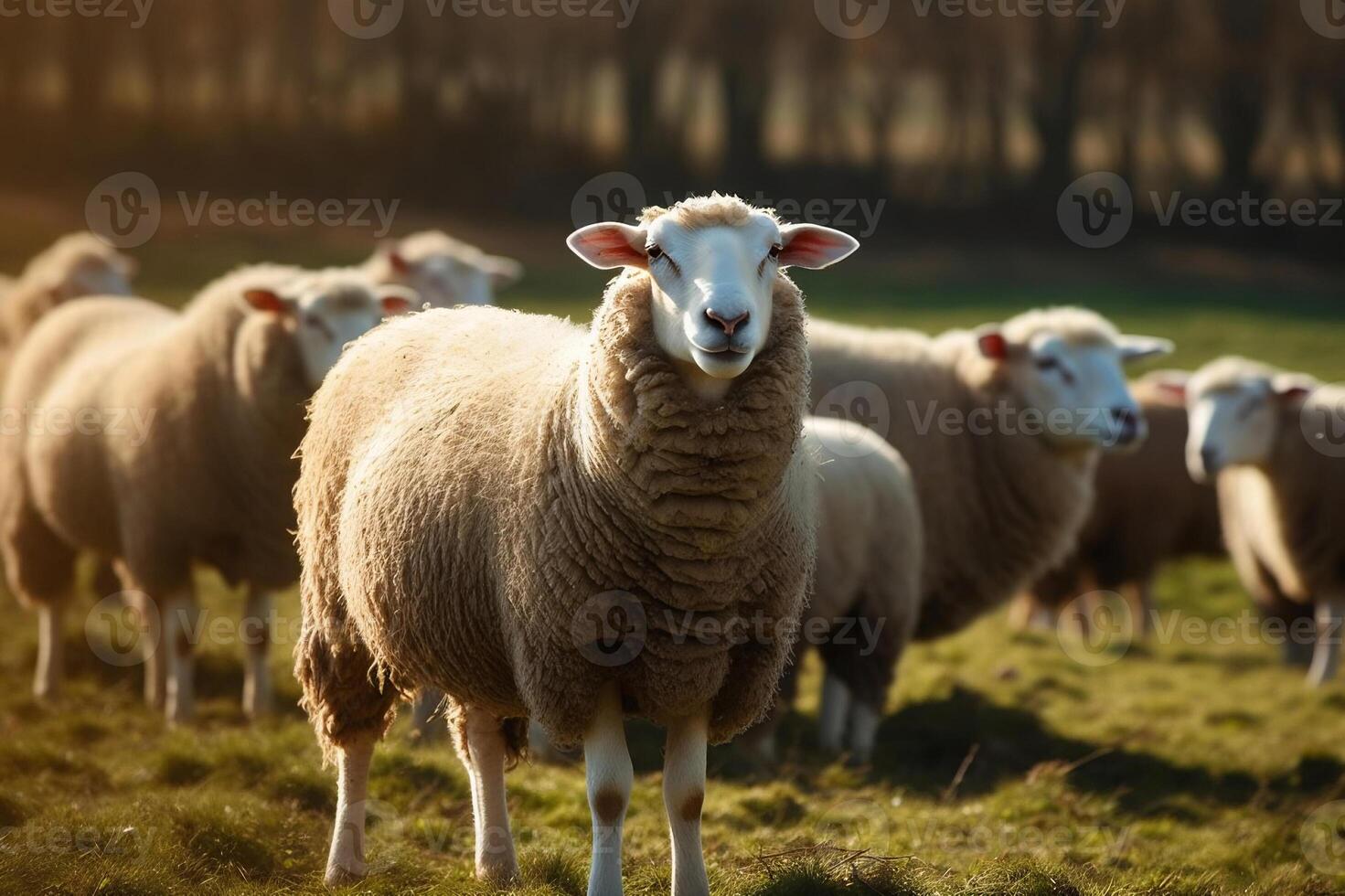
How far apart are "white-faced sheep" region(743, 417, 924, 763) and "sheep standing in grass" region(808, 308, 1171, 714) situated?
88cm

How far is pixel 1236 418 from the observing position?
9.26m

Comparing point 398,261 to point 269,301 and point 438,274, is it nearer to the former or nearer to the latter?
point 438,274

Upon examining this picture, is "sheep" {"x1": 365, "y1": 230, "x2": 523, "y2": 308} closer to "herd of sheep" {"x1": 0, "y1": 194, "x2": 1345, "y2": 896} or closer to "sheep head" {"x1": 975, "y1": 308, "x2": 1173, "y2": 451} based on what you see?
"herd of sheep" {"x1": 0, "y1": 194, "x2": 1345, "y2": 896}

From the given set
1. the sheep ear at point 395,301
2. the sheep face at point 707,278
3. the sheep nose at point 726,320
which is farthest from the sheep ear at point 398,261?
the sheep nose at point 726,320

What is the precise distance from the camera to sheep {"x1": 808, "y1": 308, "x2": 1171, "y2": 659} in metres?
8.07

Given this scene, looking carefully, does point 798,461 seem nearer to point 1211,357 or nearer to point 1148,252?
point 1211,357

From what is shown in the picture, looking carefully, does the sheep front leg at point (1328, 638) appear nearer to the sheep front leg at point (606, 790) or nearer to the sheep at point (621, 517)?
the sheep at point (621, 517)

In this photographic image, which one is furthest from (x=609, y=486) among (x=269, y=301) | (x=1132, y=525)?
(x=1132, y=525)

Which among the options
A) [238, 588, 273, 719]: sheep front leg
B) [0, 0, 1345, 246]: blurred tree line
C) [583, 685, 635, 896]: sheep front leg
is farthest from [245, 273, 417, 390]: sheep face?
[0, 0, 1345, 246]: blurred tree line

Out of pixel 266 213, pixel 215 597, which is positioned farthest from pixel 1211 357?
pixel 266 213

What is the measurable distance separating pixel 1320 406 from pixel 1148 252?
20.3 metres

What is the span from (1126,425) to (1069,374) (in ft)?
1.57

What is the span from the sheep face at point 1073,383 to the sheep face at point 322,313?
354cm

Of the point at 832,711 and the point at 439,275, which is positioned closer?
the point at 832,711
